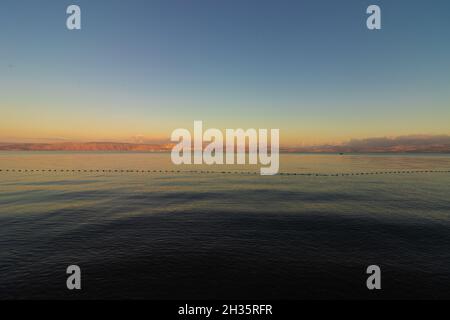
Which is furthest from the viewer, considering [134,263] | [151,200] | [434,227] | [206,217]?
[151,200]

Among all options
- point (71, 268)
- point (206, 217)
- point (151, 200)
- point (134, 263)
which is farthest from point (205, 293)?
point (151, 200)

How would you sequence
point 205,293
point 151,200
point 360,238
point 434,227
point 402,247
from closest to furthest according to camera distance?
point 205,293
point 402,247
point 360,238
point 434,227
point 151,200

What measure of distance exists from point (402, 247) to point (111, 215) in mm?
49527

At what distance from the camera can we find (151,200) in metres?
63.3

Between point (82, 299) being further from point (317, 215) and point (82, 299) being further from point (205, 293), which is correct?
point (317, 215)

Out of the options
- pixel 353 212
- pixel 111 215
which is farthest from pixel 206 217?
pixel 353 212

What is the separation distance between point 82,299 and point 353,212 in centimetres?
4905

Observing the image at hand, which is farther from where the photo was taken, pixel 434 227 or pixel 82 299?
pixel 434 227

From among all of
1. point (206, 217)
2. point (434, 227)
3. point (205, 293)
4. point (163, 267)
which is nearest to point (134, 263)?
point (163, 267)

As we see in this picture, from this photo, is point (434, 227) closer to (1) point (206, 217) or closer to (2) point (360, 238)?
(2) point (360, 238)

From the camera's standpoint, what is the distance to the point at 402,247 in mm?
31938
